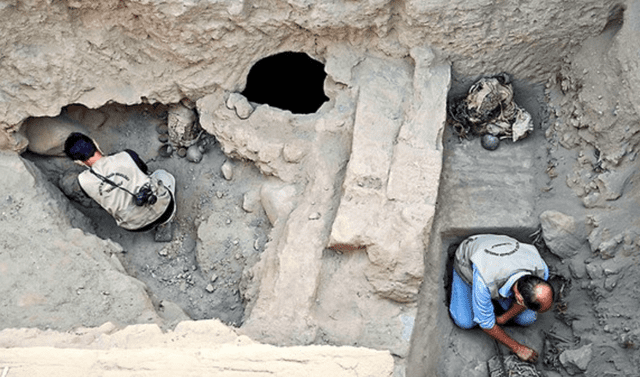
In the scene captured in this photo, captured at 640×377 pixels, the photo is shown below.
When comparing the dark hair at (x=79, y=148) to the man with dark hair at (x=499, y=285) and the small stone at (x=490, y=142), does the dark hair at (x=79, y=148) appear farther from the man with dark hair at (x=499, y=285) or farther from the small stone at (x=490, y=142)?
the small stone at (x=490, y=142)

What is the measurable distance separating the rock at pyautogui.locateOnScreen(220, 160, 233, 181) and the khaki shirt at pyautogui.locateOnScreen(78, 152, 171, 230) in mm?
475

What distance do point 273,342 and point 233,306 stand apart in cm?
81

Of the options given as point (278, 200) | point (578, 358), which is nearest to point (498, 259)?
point (578, 358)

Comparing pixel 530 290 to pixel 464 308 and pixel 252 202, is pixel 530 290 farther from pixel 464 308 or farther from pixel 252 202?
pixel 252 202

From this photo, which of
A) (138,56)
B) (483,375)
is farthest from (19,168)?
(483,375)

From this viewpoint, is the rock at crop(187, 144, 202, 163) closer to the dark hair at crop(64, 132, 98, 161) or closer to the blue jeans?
the dark hair at crop(64, 132, 98, 161)

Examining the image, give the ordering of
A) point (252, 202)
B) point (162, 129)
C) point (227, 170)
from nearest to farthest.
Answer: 1. point (252, 202)
2. point (227, 170)
3. point (162, 129)

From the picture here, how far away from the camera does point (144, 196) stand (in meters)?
4.01

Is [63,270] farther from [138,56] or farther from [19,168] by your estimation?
[138,56]

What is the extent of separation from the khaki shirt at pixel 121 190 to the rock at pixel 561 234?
2.76 metres

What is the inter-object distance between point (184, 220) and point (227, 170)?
1.79 ft

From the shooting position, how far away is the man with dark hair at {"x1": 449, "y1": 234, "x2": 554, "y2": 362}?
3.51 meters

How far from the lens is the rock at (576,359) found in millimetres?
3832

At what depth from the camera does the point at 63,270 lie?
12.1ft
